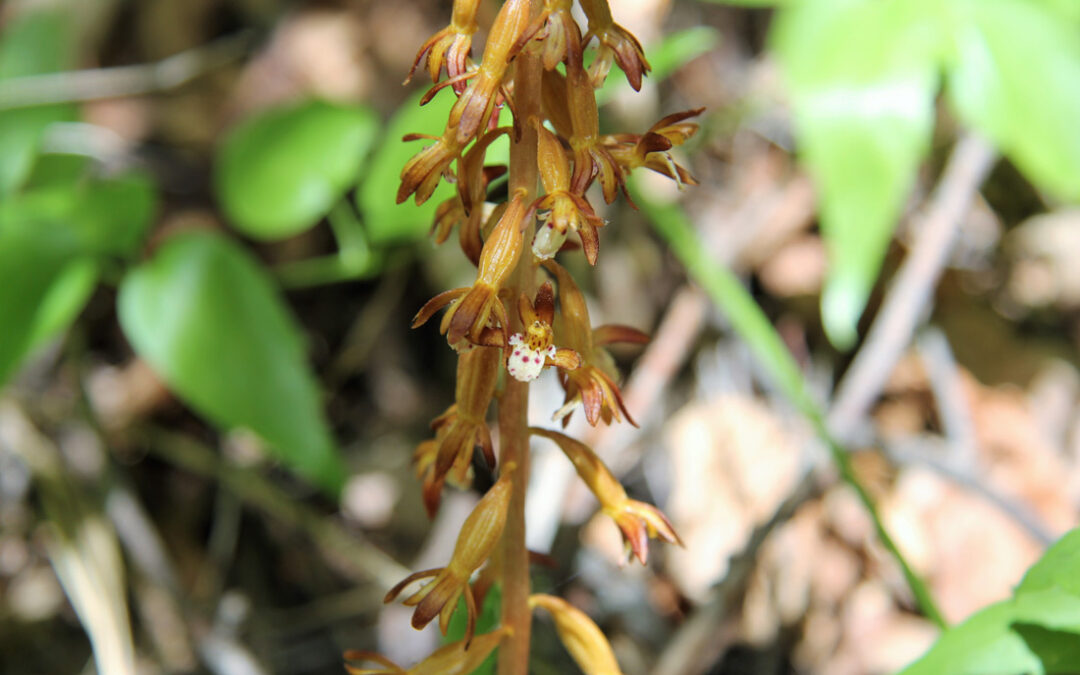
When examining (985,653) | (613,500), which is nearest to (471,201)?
(613,500)

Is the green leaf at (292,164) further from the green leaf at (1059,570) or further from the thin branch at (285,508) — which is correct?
the green leaf at (1059,570)

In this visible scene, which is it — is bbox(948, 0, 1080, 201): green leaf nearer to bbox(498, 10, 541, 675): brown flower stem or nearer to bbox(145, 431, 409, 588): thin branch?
bbox(498, 10, 541, 675): brown flower stem

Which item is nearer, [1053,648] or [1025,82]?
[1053,648]

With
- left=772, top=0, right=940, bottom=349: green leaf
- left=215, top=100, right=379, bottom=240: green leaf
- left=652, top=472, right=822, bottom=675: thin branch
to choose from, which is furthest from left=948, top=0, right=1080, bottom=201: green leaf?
left=215, top=100, right=379, bottom=240: green leaf

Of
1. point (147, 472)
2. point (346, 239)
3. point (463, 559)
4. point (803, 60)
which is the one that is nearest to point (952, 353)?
point (803, 60)

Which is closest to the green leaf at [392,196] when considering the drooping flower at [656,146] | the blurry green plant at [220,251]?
the blurry green plant at [220,251]

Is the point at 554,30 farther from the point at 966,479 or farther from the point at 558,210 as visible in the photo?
the point at 966,479
